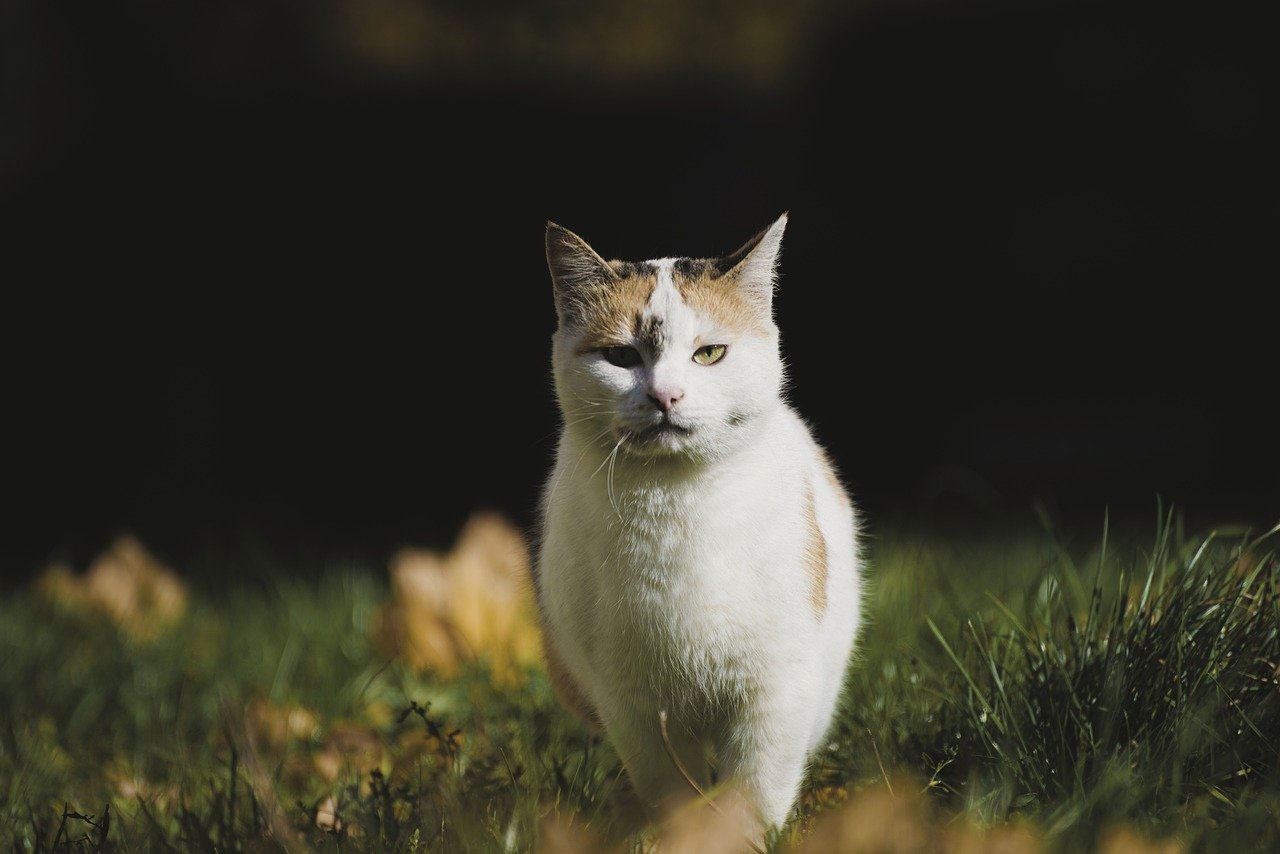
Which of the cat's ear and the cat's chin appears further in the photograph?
the cat's ear

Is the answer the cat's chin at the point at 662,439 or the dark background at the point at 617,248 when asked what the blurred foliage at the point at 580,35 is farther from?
the cat's chin at the point at 662,439

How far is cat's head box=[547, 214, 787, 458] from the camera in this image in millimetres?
1563

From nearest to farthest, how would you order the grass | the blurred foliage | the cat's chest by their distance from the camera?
the grass → the cat's chest → the blurred foliage

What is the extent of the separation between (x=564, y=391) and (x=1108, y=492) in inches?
116

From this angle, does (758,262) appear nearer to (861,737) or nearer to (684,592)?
(684,592)

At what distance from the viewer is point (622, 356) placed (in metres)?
1.66

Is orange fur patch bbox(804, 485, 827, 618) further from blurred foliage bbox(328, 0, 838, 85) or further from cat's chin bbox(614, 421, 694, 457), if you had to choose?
blurred foliage bbox(328, 0, 838, 85)

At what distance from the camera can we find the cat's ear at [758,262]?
170 cm

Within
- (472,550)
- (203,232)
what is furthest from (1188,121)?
(203,232)

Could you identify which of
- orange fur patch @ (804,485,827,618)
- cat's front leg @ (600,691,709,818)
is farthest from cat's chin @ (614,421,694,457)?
cat's front leg @ (600,691,709,818)

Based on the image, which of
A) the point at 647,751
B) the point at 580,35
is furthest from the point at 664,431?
the point at 580,35

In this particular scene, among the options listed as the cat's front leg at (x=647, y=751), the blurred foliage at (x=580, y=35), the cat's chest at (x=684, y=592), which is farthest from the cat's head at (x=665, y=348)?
the blurred foliage at (x=580, y=35)

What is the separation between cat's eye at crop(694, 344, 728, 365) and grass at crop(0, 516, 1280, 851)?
0.53 meters

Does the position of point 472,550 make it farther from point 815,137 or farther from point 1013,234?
Result: point 1013,234
